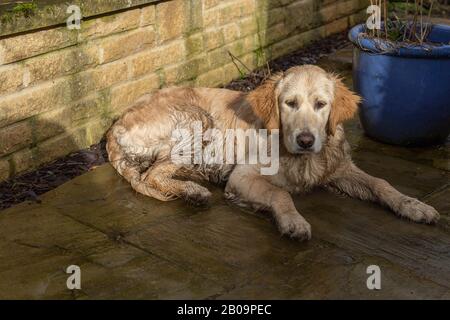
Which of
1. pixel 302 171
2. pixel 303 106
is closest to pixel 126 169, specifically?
pixel 302 171

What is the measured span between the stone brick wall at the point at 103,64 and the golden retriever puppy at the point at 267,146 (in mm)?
415

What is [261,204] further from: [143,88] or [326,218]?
[143,88]

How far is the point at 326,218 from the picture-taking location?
14.3 ft

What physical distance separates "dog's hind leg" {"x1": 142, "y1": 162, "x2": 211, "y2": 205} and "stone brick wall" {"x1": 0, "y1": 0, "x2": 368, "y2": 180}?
86 cm

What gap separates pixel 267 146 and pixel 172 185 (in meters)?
0.77

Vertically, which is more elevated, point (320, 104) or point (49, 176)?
point (320, 104)

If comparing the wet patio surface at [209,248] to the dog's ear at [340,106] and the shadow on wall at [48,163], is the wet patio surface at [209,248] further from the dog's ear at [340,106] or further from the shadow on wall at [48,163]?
the dog's ear at [340,106]

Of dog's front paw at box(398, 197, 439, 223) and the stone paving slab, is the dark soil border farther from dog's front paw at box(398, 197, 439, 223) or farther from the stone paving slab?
dog's front paw at box(398, 197, 439, 223)

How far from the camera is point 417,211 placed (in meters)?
4.29

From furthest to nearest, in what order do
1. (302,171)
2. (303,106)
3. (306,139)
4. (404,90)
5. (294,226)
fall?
(404,90)
(302,171)
(303,106)
(306,139)
(294,226)

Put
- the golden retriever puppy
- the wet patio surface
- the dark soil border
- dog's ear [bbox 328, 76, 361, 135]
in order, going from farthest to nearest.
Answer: the dark soil border, dog's ear [bbox 328, 76, 361, 135], the golden retriever puppy, the wet patio surface

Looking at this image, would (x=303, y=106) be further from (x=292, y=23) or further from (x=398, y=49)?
(x=292, y=23)

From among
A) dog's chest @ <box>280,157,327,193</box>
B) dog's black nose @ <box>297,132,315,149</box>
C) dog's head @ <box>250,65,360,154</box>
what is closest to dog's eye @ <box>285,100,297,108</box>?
dog's head @ <box>250,65,360,154</box>

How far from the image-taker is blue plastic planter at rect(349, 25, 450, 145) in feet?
16.8
